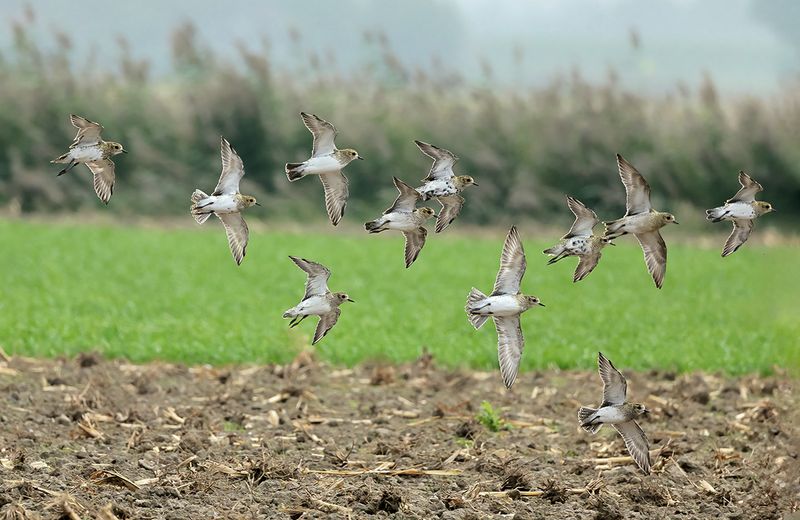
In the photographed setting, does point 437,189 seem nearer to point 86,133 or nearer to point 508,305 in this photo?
point 508,305

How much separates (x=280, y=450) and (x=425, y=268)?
510 inches

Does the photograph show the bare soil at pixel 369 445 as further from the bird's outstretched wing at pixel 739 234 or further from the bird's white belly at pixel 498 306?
the bird's outstretched wing at pixel 739 234

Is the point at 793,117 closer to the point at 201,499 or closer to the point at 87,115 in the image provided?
the point at 87,115

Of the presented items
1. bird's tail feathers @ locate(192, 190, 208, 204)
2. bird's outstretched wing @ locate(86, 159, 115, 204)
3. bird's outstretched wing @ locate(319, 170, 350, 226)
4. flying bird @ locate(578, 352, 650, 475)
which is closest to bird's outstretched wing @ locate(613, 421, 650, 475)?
flying bird @ locate(578, 352, 650, 475)

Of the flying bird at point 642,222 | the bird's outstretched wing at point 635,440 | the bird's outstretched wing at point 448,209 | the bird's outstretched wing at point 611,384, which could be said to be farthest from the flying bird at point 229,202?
the bird's outstretched wing at point 635,440

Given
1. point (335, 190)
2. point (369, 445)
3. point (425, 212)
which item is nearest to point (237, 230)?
point (335, 190)

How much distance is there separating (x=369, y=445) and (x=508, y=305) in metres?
3.96

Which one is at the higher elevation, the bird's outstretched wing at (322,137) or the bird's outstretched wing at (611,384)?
the bird's outstretched wing at (322,137)

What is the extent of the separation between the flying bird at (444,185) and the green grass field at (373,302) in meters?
5.05

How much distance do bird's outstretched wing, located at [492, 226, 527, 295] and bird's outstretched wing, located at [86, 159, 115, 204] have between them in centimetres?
235

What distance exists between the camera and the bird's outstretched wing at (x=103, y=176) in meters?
6.93

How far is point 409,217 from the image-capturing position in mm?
6637

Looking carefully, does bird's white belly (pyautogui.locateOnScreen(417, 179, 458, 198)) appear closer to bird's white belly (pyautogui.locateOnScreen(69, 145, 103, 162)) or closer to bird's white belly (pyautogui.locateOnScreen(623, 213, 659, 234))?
bird's white belly (pyautogui.locateOnScreen(623, 213, 659, 234))

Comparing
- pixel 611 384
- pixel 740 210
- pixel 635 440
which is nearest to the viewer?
pixel 740 210
